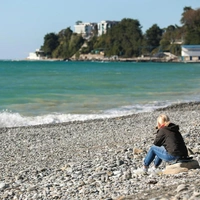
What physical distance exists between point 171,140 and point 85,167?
88.2 inches

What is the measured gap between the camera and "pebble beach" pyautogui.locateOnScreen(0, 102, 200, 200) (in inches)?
333

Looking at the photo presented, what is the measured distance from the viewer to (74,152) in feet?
45.0

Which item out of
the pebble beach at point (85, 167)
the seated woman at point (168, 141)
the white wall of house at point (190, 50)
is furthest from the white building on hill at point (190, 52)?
the seated woman at point (168, 141)

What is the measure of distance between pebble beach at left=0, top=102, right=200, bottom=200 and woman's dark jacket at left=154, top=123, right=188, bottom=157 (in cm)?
49

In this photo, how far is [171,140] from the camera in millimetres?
9375

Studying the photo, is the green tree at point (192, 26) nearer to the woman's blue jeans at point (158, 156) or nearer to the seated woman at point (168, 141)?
the woman's blue jeans at point (158, 156)

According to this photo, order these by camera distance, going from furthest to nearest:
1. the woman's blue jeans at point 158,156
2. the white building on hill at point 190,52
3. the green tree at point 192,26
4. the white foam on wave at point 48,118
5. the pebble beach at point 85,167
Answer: the green tree at point 192,26 → the white building on hill at point 190,52 → the white foam on wave at point 48,118 → the woman's blue jeans at point 158,156 → the pebble beach at point 85,167

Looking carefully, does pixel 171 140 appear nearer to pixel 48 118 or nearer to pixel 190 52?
pixel 48 118

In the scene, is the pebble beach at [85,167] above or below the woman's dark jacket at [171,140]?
below

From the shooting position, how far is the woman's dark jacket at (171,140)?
935cm

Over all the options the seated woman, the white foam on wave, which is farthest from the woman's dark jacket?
the white foam on wave

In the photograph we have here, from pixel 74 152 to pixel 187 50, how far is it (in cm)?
15861

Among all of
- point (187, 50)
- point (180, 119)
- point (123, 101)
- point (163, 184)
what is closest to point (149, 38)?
point (187, 50)

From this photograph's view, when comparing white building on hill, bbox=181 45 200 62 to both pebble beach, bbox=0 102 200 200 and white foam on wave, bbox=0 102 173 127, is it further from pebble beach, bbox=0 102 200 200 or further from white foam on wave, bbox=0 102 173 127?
pebble beach, bbox=0 102 200 200
